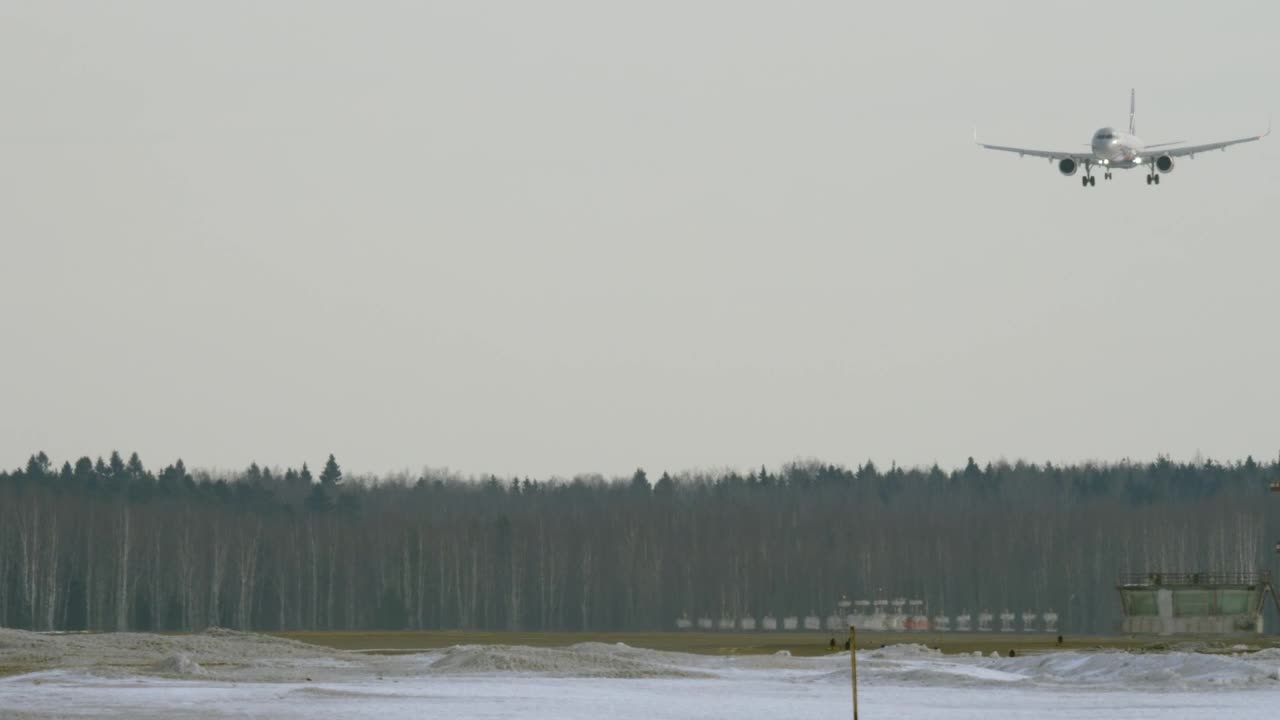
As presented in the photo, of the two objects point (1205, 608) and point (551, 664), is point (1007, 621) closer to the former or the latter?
point (1205, 608)

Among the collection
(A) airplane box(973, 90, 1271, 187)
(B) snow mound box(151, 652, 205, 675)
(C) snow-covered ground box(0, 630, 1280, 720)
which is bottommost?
(C) snow-covered ground box(0, 630, 1280, 720)

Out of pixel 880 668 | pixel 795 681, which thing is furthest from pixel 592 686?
pixel 880 668

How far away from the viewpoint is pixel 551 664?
69.7 metres

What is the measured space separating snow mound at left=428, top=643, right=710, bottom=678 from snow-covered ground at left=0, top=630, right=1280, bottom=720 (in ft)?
0.34

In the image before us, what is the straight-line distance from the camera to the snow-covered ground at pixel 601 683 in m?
52.0

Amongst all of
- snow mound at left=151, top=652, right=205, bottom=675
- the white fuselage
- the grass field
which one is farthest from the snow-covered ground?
the white fuselage

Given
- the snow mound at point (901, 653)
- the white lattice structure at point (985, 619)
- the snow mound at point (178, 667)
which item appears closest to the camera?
the snow mound at point (178, 667)

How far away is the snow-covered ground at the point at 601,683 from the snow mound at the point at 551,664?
0.10 m

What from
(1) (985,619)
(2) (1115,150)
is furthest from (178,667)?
(1) (985,619)

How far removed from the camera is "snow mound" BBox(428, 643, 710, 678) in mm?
67938

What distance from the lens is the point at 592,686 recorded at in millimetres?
61594

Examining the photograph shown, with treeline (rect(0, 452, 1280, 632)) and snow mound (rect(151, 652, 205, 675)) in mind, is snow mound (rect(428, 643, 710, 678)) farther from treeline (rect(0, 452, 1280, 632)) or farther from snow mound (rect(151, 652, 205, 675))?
treeline (rect(0, 452, 1280, 632))

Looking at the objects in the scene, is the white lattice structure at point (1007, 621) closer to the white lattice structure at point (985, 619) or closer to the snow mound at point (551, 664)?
the white lattice structure at point (985, 619)

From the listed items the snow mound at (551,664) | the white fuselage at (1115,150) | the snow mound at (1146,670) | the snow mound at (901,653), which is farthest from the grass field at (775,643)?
the white fuselage at (1115,150)
